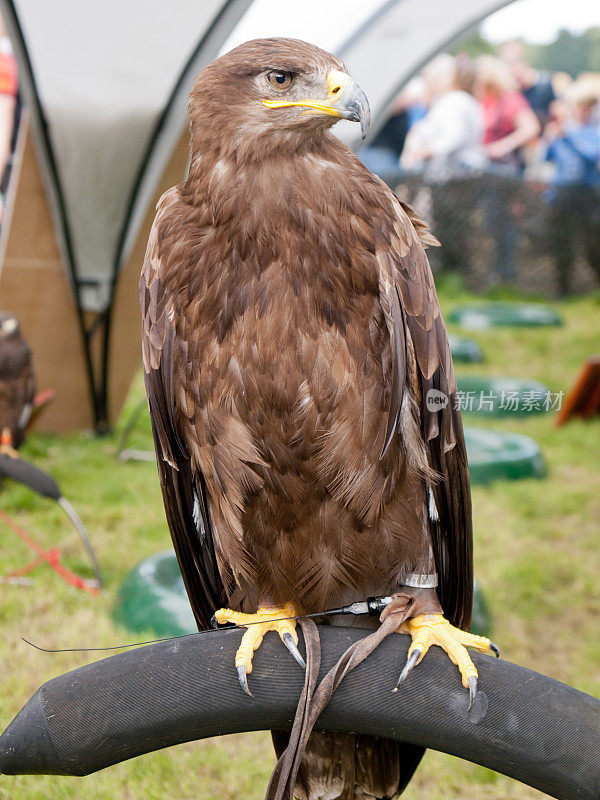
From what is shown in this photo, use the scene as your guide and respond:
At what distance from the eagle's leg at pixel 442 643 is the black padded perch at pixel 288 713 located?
15 millimetres

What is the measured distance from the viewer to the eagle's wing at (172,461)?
1.59m

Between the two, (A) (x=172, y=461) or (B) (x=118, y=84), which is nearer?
(A) (x=172, y=461)

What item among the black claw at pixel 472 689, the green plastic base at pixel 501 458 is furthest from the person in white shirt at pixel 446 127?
the black claw at pixel 472 689

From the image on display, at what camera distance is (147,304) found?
5.27 feet

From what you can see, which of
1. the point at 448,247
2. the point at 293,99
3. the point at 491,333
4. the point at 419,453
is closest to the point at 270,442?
the point at 419,453

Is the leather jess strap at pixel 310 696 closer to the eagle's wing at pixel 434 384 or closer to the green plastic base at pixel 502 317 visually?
the eagle's wing at pixel 434 384

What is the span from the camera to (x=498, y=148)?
971 cm

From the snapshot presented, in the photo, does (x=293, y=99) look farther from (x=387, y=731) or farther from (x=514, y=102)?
(x=514, y=102)

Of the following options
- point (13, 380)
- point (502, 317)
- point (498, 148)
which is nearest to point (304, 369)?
point (13, 380)

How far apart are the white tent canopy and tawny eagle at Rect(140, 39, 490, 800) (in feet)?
9.44

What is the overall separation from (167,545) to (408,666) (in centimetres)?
346

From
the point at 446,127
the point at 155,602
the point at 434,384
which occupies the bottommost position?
the point at 155,602

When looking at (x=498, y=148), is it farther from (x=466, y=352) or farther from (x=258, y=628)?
(x=258, y=628)

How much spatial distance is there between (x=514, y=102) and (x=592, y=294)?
286cm
